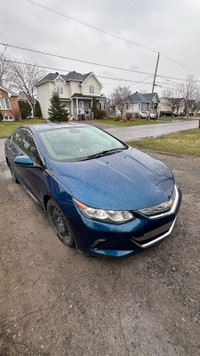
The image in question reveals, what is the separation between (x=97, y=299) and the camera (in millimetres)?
1558

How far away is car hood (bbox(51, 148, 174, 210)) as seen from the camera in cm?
164

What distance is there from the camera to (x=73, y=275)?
1.79 m

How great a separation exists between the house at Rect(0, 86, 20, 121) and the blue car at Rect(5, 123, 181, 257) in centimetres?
2497

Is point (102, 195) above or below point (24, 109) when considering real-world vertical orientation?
A: below

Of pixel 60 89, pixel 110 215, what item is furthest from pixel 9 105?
pixel 110 215

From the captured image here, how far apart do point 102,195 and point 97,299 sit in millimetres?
1010

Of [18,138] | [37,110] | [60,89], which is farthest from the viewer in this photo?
[37,110]

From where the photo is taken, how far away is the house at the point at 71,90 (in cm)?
2577

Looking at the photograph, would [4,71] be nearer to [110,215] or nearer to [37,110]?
[37,110]

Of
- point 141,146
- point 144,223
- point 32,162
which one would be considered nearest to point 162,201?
point 144,223

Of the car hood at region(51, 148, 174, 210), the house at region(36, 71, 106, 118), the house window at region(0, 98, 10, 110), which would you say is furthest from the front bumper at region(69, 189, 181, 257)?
the house at region(36, 71, 106, 118)

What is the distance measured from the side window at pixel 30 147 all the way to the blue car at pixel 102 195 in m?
0.02

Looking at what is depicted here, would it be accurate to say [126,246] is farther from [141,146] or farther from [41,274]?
[141,146]

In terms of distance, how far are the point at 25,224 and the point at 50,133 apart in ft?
5.22
